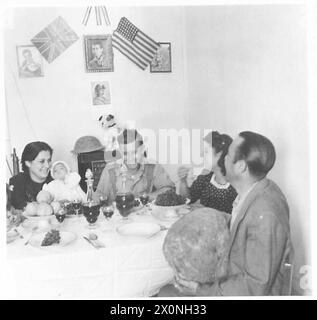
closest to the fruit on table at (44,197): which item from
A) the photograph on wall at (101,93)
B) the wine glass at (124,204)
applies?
the wine glass at (124,204)

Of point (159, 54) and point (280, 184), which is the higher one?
point (159, 54)

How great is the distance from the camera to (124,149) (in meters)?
1.18

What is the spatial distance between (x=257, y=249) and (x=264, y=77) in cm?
53

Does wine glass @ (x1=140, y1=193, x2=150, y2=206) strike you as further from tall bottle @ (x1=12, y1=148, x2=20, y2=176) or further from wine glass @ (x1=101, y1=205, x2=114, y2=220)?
tall bottle @ (x1=12, y1=148, x2=20, y2=176)

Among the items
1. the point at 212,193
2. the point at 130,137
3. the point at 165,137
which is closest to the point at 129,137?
the point at 130,137

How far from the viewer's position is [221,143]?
114 cm

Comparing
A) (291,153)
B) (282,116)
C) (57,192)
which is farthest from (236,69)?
(57,192)

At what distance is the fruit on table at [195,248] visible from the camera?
Result: 1.04m

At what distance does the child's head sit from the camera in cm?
115


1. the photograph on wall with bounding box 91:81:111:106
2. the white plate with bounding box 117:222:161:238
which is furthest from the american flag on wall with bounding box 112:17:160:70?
the white plate with bounding box 117:222:161:238
